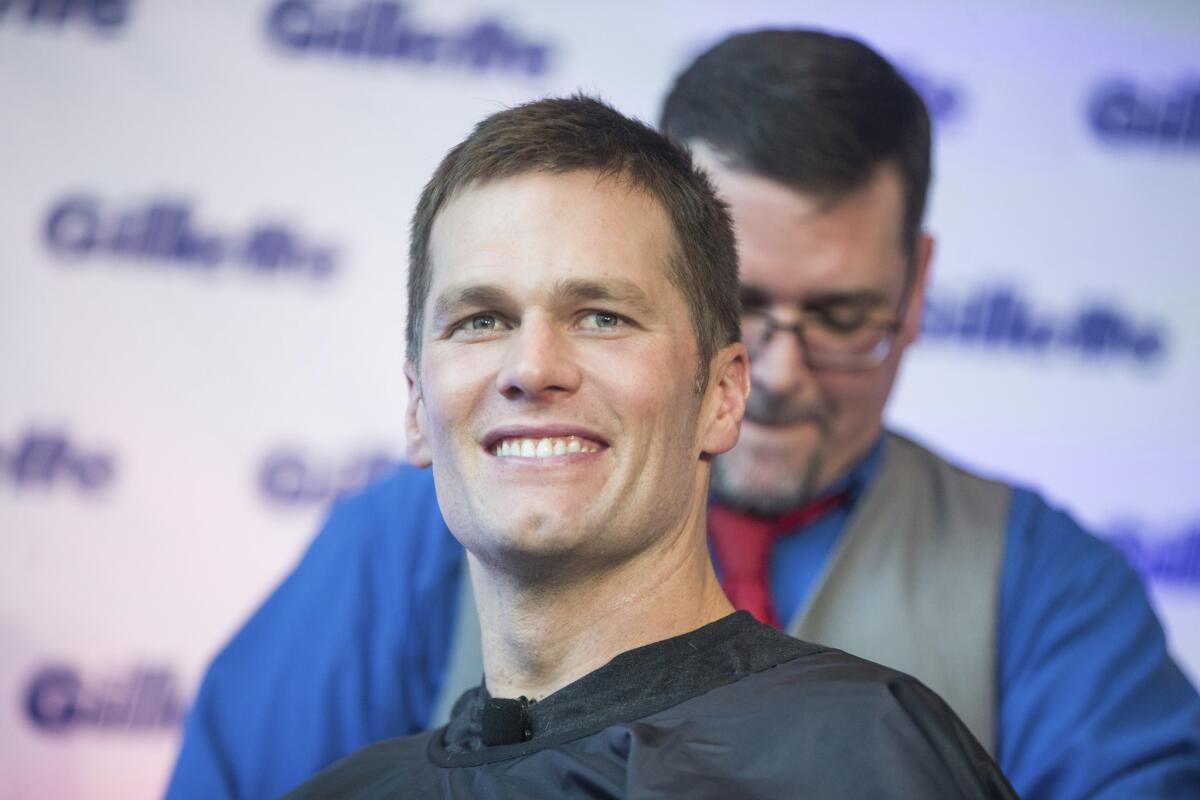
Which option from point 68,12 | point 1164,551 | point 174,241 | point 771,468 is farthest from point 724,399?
point 68,12

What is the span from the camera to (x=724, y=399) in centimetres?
175

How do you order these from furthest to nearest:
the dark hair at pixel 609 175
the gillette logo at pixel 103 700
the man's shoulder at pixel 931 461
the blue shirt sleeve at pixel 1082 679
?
the gillette logo at pixel 103 700 < the man's shoulder at pixel 931 461 < the blue shirt sleeve at pixel 1082 679 < the dark hair at pixel 609 175

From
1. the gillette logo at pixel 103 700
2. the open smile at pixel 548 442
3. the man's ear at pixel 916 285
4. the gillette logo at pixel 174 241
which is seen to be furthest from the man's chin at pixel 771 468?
the gillette logo at pixel 103 700

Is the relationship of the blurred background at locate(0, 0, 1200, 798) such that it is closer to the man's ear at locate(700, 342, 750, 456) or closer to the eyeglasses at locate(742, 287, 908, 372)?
the eyeglasses at locate(742, 287, 908, 372)

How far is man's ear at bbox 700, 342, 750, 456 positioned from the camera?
1717 mm

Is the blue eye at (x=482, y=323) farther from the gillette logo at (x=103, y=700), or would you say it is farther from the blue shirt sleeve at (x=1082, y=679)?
the gillette logo at (x=103, y=700)

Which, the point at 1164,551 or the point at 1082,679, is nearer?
the point at 1082,679

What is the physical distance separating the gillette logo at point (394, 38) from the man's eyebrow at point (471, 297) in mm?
1624

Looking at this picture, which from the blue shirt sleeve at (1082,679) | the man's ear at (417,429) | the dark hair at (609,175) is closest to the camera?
the dark hair at (609,175)

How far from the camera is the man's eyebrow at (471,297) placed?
5.23 ft

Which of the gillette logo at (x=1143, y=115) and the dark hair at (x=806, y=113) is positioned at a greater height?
the gillette logo at (x=1143, y=115)

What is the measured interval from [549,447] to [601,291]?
0.56ft

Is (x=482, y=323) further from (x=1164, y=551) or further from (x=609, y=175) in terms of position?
(x=1164, y=551)

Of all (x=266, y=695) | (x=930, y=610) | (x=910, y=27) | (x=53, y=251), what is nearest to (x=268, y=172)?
(x=53, y=251)
